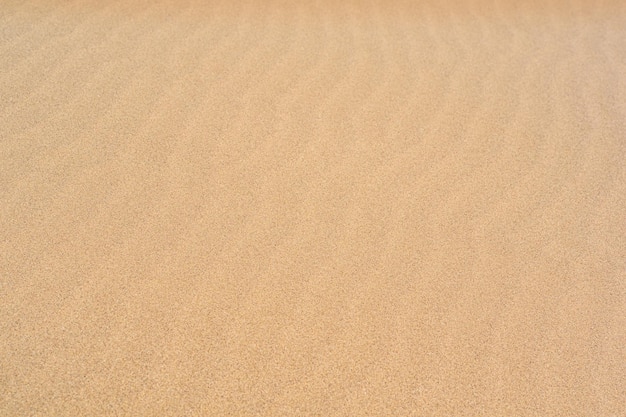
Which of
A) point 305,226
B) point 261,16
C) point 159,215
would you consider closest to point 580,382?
point 305,226

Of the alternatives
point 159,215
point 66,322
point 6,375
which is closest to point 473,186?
point 159,215

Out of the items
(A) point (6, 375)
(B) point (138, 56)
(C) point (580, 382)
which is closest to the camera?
(A) point (6, 375)

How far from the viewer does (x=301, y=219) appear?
9.23ft

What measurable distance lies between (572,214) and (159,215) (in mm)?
1726

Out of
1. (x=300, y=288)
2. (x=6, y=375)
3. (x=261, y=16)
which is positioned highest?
(x=261, y=16)

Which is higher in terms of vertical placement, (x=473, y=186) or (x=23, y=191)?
(x=473, y=186)

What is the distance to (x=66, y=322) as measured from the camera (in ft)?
7.39

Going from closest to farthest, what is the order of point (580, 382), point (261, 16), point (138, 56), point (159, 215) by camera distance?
point (580, 382), point (159, 215), point (138, 56), point (261, 16)

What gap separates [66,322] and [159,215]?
63 centimetres

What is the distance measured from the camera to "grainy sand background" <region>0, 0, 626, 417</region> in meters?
2.17

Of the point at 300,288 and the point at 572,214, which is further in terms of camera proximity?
the point at 572,214

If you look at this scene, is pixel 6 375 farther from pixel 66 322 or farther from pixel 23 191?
pixel 23 191

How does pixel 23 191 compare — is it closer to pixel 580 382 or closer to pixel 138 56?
pixel 138 56

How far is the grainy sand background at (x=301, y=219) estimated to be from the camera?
7.12 ft
